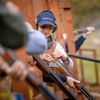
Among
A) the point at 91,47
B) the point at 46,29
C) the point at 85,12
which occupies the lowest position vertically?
the point at 91,47

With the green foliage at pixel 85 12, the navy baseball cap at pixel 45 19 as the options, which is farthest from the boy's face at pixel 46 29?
the green foliage at pixel 85 12

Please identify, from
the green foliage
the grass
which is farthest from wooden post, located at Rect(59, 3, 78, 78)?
the green foliage

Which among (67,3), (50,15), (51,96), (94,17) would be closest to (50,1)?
(67,3)

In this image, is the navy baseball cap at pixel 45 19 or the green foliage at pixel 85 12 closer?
the navy baseball cap at pixel 45 19

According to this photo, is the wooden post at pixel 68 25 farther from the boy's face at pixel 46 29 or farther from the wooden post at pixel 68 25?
the boy's face at pixel 46 29

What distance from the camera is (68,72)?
393 cm

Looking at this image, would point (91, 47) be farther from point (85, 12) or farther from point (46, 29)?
point (46, 29)

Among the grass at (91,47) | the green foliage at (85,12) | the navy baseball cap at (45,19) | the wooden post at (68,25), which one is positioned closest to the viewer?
the navy baseball cap at (45,19)

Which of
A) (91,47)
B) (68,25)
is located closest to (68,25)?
(68,25)

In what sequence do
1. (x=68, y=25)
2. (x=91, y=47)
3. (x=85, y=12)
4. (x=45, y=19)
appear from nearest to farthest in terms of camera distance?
(x=45, y=19) → (x=68, y=25) → (x=91, y=47) → (x=85, y=12)

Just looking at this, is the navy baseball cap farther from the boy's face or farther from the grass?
the grass

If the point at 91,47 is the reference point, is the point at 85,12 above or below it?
above

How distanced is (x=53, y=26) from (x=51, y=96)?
161cm

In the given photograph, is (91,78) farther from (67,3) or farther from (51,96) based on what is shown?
(51,96)
